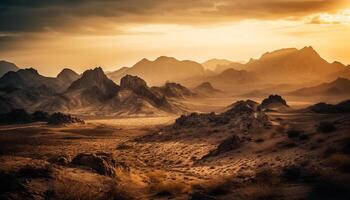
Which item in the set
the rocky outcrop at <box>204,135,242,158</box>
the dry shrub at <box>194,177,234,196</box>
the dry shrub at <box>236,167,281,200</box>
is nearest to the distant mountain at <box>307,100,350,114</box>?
the rocky outcrop at <box>204,135,242,158</box>

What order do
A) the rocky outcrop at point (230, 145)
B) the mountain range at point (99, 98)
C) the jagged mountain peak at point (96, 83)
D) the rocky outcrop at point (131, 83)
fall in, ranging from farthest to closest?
the jagged mountain peak at point (96, 83) < the rocky outcrop at point (131, 83) < the mountain range at point (99, 98) < the rocky outcrop at point (230, 145)

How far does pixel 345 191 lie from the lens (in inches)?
663

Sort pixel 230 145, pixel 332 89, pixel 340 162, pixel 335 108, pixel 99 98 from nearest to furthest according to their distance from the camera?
pixel 340 162, pixel 230 145, pixel 335 108, pixel 99 98, pixel 332 89

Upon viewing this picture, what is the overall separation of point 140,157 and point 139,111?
77535 millimetres

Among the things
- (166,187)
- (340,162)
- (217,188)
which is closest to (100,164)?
(166,187)

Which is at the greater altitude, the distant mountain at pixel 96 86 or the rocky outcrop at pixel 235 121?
the distant mountain at pixel 96 86

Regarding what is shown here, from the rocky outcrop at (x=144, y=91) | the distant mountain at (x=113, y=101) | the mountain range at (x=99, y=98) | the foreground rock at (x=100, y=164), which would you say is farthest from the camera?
the rocky outcrop at (x=144, y=91)

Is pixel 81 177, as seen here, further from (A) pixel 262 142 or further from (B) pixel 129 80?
(B) pixel 129 80

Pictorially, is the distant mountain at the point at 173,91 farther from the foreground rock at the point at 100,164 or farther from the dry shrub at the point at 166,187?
the foreground rock at the point at 100,164

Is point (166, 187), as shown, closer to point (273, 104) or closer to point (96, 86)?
point (273, 104)

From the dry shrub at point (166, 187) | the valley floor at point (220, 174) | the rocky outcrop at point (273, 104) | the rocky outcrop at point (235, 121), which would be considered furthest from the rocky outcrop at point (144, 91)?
the dry shrub at point (166, 187)

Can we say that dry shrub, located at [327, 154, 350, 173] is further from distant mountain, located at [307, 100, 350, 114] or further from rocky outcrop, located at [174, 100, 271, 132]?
distant mountain, located at [307, 100, 350, 114]

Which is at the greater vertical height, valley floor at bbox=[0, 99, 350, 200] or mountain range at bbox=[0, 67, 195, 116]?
mountain range at bbox=[0, 67, 195, 116]

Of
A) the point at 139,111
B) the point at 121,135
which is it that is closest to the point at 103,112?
the point at 139,111
